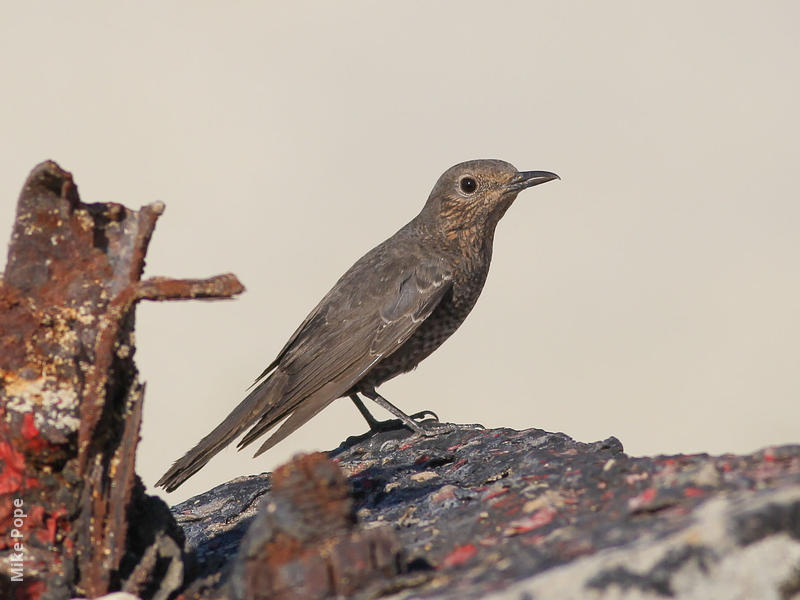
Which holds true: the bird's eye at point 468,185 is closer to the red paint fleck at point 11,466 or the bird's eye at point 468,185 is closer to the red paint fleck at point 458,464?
the red paint fleck at point 458,464

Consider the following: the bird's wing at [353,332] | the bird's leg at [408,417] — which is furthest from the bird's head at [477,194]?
the bird's leg at [408,417]

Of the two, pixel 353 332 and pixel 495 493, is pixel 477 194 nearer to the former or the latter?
pixel 353 332

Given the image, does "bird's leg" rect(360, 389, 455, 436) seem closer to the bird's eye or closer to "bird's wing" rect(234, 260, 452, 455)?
"bird's wing" rect(234, 260, 452, 455)

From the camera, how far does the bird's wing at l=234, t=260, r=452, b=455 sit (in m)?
5.85

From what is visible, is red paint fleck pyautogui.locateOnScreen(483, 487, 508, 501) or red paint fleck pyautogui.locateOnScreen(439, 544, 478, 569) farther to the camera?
red paint fleck pyautogui.locateOnScreen(483, 487, 508, 501)

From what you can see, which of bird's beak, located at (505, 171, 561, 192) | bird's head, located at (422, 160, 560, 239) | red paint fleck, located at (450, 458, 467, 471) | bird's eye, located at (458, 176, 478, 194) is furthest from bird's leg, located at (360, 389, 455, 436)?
bird's beak, located at (505, 171, 561, 192)

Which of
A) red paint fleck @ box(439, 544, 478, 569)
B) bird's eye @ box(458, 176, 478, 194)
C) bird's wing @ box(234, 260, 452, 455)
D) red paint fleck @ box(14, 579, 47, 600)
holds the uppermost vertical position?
bird's eye @ box(458, 176, 478, 194)

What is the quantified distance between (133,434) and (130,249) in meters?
0.50

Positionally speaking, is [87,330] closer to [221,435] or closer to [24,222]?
[24,222]

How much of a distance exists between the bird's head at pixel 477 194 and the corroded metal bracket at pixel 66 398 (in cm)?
402

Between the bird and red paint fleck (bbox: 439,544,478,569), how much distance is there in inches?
105

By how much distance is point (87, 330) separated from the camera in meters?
2.83

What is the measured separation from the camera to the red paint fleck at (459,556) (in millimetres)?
2569

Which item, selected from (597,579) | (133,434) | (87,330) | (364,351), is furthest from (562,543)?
(364,351)
